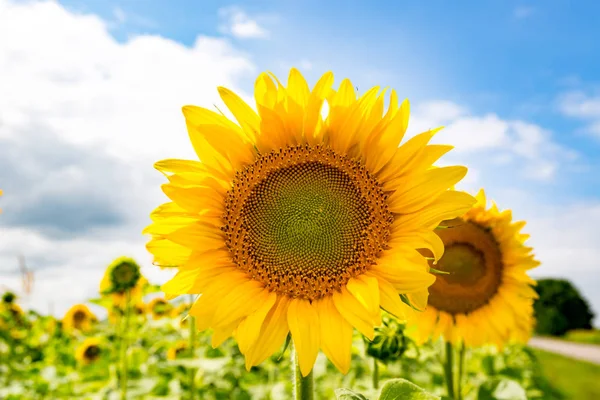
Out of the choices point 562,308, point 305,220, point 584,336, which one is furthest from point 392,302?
point 562,308

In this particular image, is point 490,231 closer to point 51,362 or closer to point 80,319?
point 51,362

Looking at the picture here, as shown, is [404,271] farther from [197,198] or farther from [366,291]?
[197,198]

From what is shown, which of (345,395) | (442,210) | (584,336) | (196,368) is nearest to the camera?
(345,395)

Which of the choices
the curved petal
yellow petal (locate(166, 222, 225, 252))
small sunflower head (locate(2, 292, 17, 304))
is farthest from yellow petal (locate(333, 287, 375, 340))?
small sunflower head (locate(2, 292, 17, 304))

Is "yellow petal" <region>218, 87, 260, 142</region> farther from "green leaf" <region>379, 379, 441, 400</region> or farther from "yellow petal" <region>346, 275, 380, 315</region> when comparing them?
"green leaf" <region>379, 379, 441, 400</region>

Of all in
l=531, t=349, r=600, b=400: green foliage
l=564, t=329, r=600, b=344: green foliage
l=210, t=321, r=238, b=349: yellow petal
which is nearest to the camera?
l=210, t=321, r=238, b=349: yellow petal

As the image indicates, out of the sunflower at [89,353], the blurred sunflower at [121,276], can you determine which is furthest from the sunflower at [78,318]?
the blurred sunflower at [121,276]
